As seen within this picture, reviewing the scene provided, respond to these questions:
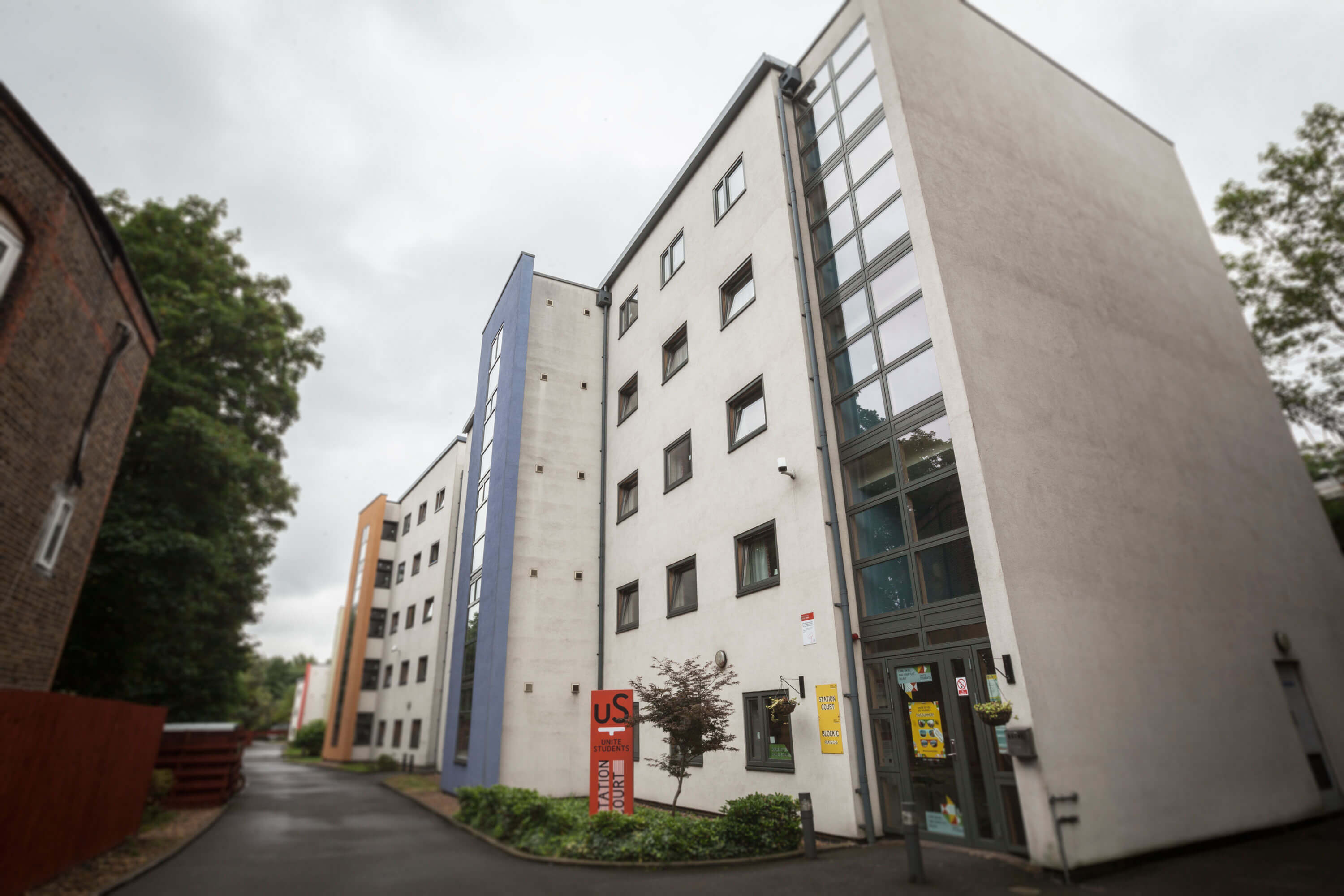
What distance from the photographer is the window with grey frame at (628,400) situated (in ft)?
64.4

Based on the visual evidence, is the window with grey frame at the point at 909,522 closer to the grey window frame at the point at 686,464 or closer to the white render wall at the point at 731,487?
the white render wall at the point at 731,487

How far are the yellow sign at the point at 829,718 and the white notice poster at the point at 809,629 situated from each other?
73 cm

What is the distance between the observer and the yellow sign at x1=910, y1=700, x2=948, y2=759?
30.4ft

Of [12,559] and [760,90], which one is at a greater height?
[760,90]

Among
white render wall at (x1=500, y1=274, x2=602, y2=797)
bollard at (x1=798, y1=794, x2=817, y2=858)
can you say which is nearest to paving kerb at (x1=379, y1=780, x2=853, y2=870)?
bollard at (x1=798, y1=794, x2=817, y2=858)

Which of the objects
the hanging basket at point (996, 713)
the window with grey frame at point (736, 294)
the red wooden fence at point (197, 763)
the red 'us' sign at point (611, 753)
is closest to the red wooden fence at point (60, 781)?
the red wooden fence at point (197, 763)

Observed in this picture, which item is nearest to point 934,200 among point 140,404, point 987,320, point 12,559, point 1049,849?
point 987,320

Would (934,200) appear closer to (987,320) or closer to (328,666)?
(987,320)

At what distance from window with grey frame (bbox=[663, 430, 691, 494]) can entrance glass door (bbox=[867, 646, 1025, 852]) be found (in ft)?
23.5

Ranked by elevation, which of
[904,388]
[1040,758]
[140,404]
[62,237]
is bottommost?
[1040,758]

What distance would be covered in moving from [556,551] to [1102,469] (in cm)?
1353

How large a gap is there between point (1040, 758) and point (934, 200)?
845 cm

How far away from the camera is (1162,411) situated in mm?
12547

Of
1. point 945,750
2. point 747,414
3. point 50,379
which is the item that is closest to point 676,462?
point 747,414
